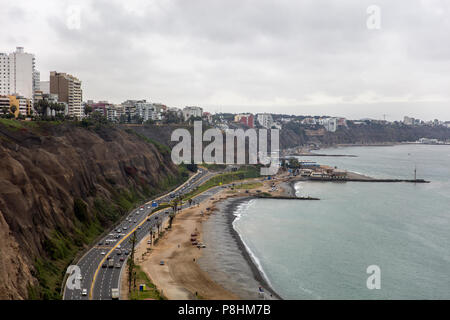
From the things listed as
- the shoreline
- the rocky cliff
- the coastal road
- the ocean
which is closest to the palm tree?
the rocky cliff

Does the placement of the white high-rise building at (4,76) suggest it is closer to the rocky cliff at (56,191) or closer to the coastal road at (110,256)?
the rocky cliff at (56,191)

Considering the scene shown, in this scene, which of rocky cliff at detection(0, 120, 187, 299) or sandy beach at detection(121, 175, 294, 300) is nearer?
rocky cliff at detection(0, 120, 187, 299)

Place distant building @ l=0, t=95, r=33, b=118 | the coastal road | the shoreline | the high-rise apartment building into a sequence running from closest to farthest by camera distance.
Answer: the coastal road
the shoreline
distant building @ l=0, t=95, r=33, b=118
the high-rise apartment building

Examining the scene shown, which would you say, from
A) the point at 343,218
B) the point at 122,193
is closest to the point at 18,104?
the point at 122,193

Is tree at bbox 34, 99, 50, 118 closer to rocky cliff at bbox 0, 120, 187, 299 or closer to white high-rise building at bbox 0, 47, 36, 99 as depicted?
rocky cliff at bbox 0, 120, 187, 299

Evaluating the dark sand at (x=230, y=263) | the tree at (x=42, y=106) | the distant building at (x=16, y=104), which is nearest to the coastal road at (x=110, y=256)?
the dark sand at (x=230, y=263)

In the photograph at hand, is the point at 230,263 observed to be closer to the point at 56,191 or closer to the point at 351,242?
the point at 351,242

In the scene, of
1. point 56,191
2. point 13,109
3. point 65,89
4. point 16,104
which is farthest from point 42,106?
point 56,191
